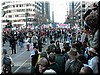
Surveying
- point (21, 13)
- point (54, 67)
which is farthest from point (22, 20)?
point (54, 67)

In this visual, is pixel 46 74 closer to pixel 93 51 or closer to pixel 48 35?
pixel 93 51

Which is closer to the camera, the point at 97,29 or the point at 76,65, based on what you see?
the point at 97,29

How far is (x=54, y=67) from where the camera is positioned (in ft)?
18.3

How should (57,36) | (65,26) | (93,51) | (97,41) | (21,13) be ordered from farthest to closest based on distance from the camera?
(21,13) → (65,26) → (57,36) → (93,51) → (97,41)

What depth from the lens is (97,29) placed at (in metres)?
5.12

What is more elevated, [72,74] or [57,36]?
[72,74]

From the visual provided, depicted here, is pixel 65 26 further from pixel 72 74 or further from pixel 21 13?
pixel 21 13

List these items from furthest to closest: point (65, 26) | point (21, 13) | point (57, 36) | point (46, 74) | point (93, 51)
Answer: point (21, 13) → point (65, 26) → point (57, 36) → point (93, 51) → point (46, 74)

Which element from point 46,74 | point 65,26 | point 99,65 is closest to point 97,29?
point 99,65

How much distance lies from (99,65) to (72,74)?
1.77ft

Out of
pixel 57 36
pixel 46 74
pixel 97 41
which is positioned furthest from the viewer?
pixel 57 36

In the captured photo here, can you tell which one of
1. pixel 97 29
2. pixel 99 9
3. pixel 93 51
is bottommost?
pixel 93 51

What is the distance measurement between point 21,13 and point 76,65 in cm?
7987

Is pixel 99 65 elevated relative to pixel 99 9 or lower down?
lower down
